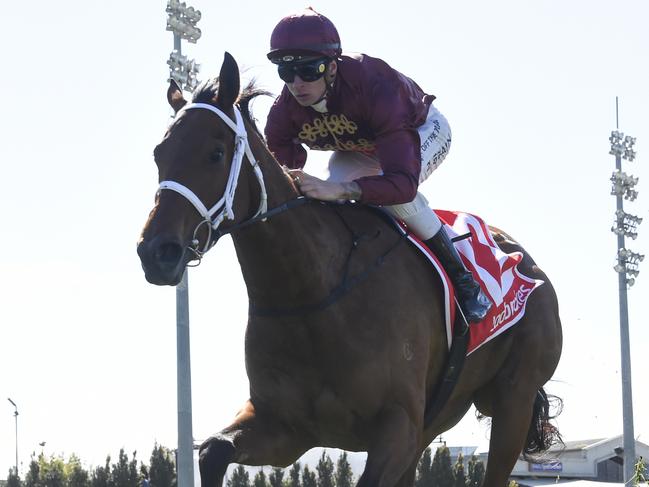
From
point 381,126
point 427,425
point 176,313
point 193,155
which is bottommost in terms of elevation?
point 427,425

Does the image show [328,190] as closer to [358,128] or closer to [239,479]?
[358,128]

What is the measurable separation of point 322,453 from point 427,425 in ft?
73.6

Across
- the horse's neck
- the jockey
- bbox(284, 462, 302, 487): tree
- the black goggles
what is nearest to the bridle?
the horse's neck

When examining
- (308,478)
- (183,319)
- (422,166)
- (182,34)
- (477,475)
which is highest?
(182,34)

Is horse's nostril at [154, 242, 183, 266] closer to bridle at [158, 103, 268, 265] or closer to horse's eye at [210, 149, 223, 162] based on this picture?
bridle at [158, 103, 268, 265]

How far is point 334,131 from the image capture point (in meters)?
7.28

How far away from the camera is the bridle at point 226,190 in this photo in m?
5.69

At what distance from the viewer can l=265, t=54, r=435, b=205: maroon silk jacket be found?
6820 mm

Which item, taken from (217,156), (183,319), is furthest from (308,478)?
(217,156)

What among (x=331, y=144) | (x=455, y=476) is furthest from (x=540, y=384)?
(x=455, y=476)

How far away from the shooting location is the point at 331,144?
751 centimetres

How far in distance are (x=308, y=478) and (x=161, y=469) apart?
340cm

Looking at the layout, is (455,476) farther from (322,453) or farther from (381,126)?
(381,126)

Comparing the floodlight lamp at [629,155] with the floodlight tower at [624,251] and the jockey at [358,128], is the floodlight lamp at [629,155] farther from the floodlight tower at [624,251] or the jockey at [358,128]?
the jockey at [358,128]
